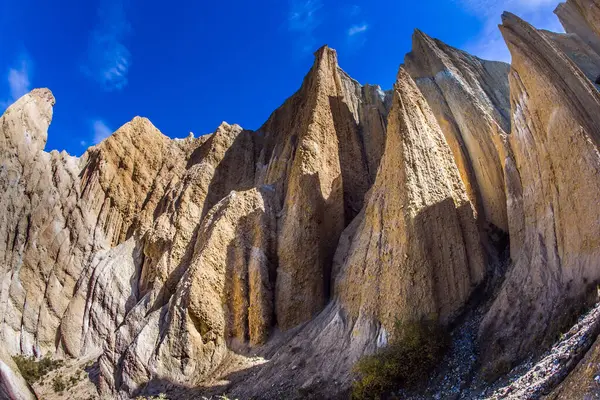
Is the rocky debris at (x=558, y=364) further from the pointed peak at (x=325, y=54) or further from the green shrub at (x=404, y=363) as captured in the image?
the pointed peak at (x=325, y=54)

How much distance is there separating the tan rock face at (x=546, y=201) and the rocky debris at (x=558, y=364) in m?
1.77

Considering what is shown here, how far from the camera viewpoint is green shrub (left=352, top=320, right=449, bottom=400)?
14.2 meters

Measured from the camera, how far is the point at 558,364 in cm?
877

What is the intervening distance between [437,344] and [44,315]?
26.6 metres

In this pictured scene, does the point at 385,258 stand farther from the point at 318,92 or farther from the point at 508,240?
the point at 318,92

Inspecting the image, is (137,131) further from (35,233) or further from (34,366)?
(34,366)

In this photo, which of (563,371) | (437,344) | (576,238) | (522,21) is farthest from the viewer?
(522,21)

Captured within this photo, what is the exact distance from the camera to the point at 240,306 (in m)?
22.3

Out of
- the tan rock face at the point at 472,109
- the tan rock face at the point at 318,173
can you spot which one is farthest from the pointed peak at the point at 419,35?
the tan rock face at the point at 318,173

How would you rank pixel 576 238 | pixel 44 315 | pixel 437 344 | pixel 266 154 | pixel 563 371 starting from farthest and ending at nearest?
pixel 266 154
pixel 44 315
pixel 437 344
pixel 576 238
pixel 563 371

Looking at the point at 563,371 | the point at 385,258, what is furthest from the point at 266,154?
the point at 563,371

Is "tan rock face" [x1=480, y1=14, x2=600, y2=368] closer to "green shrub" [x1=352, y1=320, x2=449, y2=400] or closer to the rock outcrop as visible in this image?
"green shrub" [x1=352, y1=320, x2=449, y2=400]

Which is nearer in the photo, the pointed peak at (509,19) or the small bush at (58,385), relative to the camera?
the pointed peak at (509,19)

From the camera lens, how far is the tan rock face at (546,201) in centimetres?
1223
